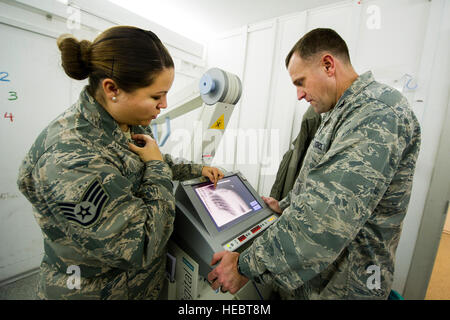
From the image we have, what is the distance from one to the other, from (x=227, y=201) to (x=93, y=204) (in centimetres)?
71

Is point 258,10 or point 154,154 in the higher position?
point 258,10

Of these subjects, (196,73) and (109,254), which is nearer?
(109,254)

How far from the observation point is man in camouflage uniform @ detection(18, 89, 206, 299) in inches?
24.3

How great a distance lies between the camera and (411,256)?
1862 mm

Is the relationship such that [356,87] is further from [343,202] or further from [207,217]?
[207,217]

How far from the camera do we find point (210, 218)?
1.00m

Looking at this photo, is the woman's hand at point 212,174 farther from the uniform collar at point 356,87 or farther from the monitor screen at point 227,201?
the uniform collar at point 356,87

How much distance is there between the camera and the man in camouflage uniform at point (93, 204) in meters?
0.62

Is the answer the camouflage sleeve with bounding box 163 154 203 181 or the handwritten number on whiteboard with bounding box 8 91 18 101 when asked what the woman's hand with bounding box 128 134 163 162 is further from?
the handwritten number on whiteboard with bounding box 8 91 18 101

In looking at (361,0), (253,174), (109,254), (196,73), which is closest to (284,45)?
(361,0)

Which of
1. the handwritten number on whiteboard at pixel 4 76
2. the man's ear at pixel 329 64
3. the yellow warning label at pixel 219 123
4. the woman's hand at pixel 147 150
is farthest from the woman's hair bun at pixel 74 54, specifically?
the handwritten number on whiteboard at pixel 4 76

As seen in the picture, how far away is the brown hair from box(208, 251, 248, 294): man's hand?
75cm
